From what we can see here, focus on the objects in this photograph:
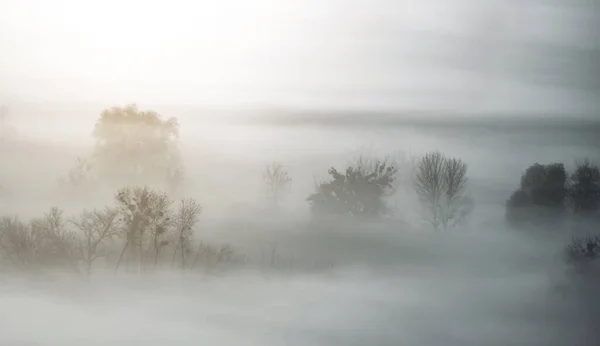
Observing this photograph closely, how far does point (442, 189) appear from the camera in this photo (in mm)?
2441

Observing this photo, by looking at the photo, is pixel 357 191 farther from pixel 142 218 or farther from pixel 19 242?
pixel 19 242

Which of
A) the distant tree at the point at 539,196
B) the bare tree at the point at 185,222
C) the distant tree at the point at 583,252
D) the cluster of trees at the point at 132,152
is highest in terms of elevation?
the cluster of trees at the point at 132,152

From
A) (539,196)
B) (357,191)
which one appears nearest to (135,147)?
(357,191)

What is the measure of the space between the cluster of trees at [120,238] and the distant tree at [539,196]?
0.97 m

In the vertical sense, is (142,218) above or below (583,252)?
above

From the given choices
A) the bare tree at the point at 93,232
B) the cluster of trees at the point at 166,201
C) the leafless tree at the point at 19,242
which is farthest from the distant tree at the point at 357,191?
the leafless tree at the point at 19,242

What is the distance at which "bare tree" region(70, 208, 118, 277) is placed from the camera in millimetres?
2217

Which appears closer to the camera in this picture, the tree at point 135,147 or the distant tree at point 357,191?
the tree at point 135,147

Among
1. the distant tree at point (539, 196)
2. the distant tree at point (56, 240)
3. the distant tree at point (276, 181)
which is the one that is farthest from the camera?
the distant tree at point (539, 196)

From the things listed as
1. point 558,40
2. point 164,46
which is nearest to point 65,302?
point 164,46

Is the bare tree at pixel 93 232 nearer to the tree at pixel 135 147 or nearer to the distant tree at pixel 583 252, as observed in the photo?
the tree at pixel 135 147

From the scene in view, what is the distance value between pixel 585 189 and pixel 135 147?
61.9 inches

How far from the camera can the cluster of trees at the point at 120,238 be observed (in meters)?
2.20

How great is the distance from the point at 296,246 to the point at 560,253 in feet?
3.09
